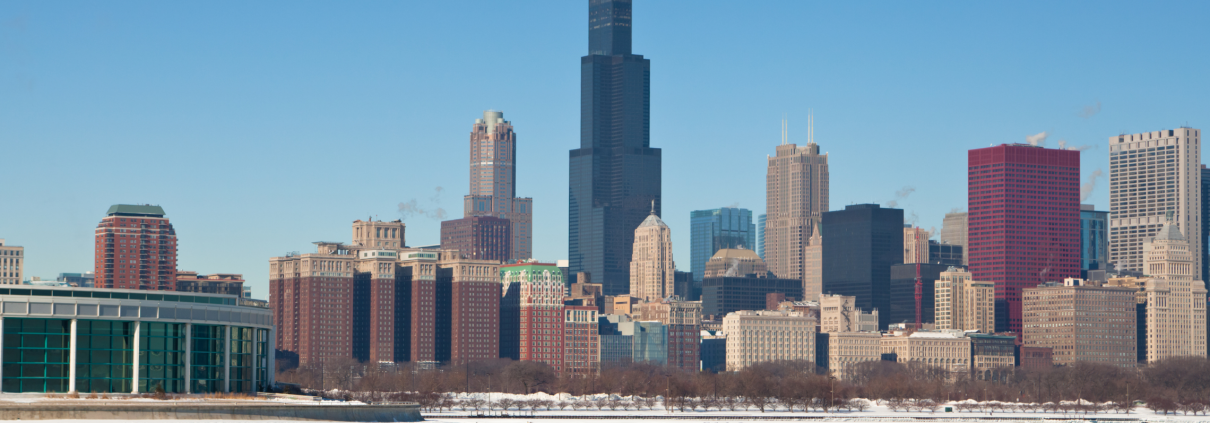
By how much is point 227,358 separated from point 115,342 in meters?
10.7

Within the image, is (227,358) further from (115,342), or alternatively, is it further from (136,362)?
(115,342)

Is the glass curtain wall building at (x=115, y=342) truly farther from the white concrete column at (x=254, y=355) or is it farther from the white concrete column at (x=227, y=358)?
the white concrete column at (x=254, y=355)

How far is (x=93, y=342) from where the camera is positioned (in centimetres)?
13550

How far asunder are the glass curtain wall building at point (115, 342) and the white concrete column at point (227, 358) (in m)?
0.08

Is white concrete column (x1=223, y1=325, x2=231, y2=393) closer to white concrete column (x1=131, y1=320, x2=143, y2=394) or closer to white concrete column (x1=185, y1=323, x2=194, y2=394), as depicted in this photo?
white concrete column (x1=185, y1=323, x2=194, y2=394)

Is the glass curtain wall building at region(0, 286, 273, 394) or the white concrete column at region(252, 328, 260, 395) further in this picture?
the white concrete column at region(252, 328, 260, 395)

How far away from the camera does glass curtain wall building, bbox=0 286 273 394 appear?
132875 millimetres

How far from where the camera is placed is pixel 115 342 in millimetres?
136625

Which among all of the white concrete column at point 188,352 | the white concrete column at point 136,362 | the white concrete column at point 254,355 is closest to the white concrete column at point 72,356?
the white concrete column at point 136,362

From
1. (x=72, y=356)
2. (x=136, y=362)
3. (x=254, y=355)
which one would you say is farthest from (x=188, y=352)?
(x=254, y=355)

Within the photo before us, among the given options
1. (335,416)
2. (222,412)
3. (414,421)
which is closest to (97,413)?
(222,412)

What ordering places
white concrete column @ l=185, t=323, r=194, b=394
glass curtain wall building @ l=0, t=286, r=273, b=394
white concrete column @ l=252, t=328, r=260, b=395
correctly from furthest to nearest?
white concrete column @ l=252, t=328, r=260, b=395 < white concrete column @ l=185, t=323, r=194, b=394 < glass curtain wall building @ l=0, t=286, r=273, b=394

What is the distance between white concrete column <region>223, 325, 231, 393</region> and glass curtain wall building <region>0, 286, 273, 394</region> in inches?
3.1

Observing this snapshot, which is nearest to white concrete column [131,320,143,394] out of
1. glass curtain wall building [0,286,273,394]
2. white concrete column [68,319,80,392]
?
glass curtain wall building [0,286,273,394]
